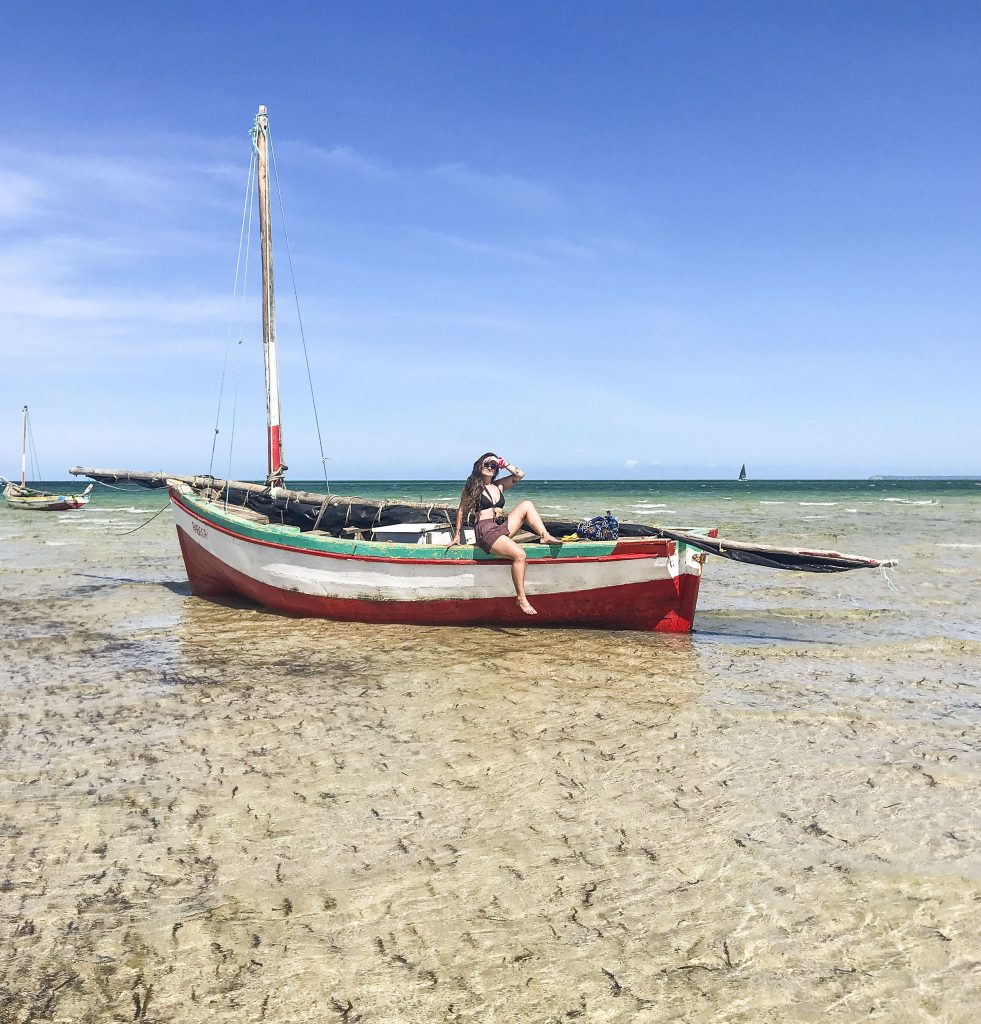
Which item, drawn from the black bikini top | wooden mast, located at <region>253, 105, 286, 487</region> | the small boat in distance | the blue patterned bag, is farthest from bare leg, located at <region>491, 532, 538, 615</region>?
the small boat in distance

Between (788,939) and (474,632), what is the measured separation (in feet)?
23.7

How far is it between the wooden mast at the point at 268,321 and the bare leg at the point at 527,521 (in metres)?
6.20

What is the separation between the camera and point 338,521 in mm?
13742

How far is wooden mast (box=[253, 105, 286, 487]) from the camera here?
14.8 metres

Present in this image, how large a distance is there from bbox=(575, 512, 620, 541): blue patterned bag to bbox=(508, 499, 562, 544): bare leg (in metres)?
0.61

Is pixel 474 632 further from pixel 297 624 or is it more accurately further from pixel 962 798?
pixel 962 798

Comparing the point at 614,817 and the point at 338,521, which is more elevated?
the point at 338,521

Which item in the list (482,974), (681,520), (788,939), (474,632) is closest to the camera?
(482,974)

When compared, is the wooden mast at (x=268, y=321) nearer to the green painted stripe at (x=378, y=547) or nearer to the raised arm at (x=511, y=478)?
the green painted stripe at (x=378, y=547)

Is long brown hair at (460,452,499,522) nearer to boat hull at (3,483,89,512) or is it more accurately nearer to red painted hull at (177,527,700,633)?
red painted hull at (177,527,700,633)

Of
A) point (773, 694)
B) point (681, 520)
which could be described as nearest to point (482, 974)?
point (773, 694)

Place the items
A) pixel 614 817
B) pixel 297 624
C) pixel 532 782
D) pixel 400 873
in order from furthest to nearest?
pixel 297 624 < pixel 532 782 < pixel 614 817 < pixel 400 873

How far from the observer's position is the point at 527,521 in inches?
414

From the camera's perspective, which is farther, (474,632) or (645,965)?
(474,632)
